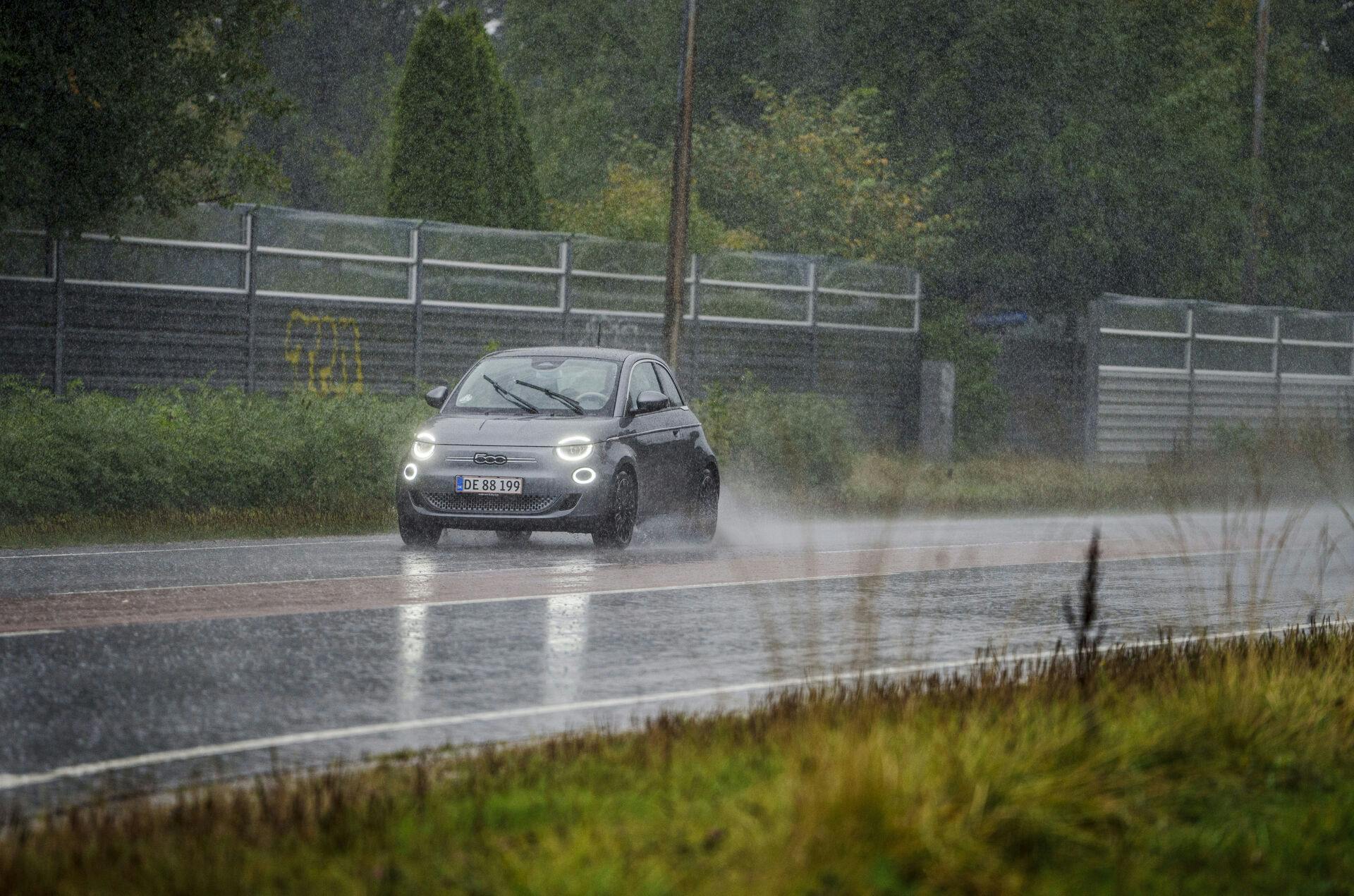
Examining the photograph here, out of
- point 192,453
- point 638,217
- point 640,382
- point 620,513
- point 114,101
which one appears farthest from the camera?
point 638,217

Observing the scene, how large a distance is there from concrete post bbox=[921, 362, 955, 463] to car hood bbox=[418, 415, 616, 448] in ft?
63.7

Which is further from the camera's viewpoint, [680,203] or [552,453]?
[680,203]

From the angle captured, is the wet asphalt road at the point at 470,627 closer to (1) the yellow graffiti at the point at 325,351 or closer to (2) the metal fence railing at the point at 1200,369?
(1) the yellow graffiti at the point at 325,351

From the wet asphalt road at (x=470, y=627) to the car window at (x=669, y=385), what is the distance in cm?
136

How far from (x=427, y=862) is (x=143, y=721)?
3.31 meters

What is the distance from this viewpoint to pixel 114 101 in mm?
19703

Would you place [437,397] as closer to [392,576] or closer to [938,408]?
[392,576]

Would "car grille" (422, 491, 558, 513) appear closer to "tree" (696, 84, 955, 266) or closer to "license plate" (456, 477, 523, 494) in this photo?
"license plate" (456, 477, 523, 494)

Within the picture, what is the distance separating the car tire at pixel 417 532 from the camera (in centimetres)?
1659

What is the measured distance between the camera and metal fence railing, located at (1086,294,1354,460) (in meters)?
37.0

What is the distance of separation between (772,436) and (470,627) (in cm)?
1613

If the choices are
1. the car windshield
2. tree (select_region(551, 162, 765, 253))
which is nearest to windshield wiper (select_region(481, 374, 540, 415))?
the car windshield

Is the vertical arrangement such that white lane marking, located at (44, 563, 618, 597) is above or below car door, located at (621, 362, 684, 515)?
below

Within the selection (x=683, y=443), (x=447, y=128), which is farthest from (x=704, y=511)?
(x=447, y=128)
